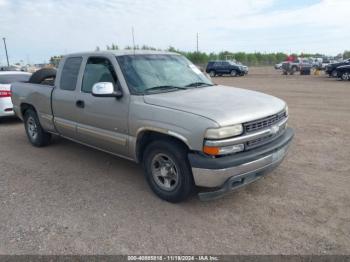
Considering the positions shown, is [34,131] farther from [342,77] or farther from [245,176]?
[342,77]

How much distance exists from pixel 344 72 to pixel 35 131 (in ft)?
72.4

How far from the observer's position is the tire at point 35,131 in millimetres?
6320

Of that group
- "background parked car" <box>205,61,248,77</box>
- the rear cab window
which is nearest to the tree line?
"background parked car" <box>205,61,248,77</box>

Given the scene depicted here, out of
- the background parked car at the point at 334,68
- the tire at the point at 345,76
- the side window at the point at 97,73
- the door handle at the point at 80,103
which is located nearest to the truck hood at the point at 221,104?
the side window at the point at 97,73

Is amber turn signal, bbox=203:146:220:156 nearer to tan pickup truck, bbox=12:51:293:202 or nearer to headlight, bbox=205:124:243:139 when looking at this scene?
tan pickup truck, bbox=12:51:293:202

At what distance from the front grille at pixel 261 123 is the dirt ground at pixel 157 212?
944 millimetres

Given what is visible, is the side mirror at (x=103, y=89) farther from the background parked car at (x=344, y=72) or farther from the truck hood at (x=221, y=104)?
the background parked car at (x=344, y=72)

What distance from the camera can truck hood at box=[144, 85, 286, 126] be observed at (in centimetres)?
340

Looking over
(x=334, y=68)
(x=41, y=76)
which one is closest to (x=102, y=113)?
(x=41, y=76)

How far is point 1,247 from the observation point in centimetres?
311

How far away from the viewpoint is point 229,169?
3328mm

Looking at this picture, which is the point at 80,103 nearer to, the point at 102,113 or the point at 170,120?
the point at 102,113

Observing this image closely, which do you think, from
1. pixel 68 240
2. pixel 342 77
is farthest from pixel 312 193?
pixel 342 77

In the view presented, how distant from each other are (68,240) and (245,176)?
197cm
